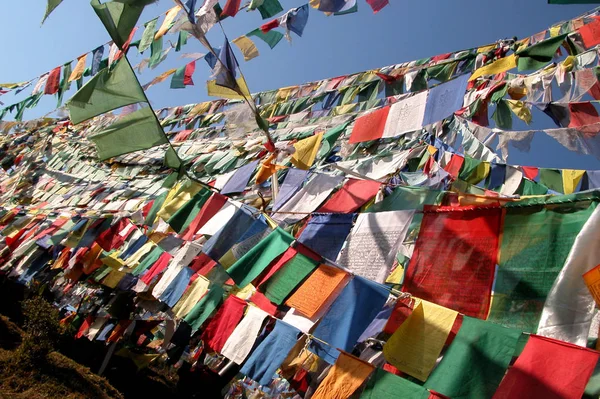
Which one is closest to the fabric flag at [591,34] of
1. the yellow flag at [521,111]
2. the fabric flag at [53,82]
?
the yellow flag at [521,111]

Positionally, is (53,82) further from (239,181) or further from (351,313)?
(351,313)

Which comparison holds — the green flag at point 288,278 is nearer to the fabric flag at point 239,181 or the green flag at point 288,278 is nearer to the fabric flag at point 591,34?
the fabric flag at point 239,181

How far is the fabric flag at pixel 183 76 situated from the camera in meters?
8.05

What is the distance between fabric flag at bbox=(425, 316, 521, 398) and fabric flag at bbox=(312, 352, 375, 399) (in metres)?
0.52

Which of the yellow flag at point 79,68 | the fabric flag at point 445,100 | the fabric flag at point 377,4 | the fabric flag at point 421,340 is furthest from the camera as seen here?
the yellow flag at point 79,68

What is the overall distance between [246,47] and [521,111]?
173 inches

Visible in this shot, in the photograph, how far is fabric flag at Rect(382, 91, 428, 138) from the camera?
5391 mm

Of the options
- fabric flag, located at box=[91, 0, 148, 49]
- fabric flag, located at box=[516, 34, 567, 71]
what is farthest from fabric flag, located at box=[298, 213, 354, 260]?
fabric flag, located at box=[516, 34, 567, 71]

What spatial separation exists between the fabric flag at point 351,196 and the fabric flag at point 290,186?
583mm

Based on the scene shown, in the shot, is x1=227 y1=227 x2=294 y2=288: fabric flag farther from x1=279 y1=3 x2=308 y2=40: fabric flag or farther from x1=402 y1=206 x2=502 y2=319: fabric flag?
x1=279 y1=3 x2=308 y2=40: fabric flag

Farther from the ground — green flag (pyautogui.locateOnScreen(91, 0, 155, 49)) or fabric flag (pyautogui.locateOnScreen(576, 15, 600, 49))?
green flag (pyautogui.locateOnScreen(91, 0, 155, 49))

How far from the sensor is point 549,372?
6.69 ft

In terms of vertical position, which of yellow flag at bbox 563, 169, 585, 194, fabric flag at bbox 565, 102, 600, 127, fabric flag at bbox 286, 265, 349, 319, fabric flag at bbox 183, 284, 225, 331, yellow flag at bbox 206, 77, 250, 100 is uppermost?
yellow flag at bbox 206, 77, 250, 100

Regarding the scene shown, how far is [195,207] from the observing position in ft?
15.4
